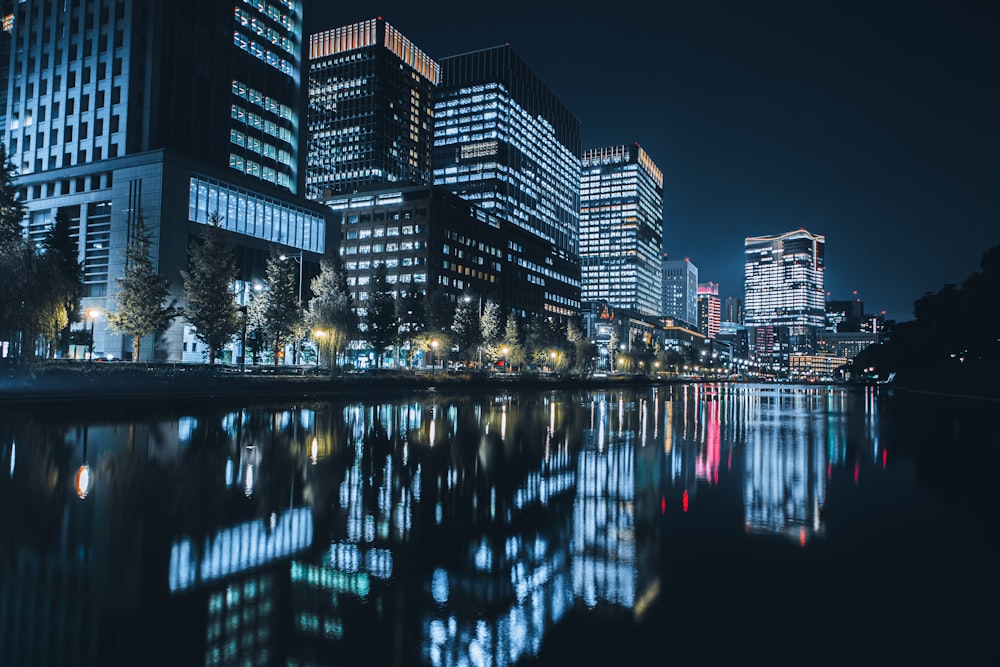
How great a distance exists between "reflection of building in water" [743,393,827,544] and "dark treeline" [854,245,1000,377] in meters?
57.2

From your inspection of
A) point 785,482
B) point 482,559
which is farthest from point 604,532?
point 785,482

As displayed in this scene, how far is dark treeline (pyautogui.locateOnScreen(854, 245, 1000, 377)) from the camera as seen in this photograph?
69.9 meters

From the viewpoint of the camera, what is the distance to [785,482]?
49.6ft

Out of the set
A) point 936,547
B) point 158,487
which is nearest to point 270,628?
point 158,487

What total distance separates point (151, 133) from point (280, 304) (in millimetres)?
35121

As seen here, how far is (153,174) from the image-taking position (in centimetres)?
7475

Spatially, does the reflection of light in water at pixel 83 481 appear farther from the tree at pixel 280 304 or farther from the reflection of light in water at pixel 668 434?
the tree at pixel 280 304

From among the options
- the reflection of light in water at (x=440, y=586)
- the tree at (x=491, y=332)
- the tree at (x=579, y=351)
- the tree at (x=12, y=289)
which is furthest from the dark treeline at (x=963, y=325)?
the tree at (x=12, y=289)

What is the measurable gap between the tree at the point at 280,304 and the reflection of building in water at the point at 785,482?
160 feet

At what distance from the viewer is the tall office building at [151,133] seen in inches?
2950

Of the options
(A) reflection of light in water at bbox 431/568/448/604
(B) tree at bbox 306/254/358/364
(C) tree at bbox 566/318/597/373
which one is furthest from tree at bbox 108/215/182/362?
(C) tree at bbox 566/318/597/373

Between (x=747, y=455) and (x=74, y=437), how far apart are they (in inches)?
819

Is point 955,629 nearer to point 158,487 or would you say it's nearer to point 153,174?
point 158,487

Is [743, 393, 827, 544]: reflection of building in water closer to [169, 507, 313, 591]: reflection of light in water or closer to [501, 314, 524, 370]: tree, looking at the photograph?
[169, 507, 313, 591]: reflection of light in water
